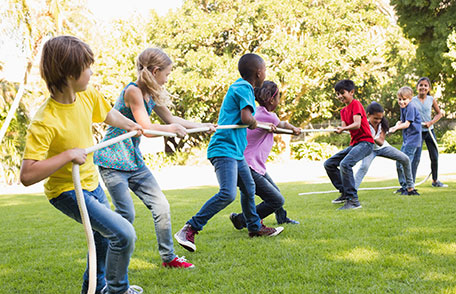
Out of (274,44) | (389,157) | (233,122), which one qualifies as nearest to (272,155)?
(274,44)

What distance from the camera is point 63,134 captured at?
8.97 ft

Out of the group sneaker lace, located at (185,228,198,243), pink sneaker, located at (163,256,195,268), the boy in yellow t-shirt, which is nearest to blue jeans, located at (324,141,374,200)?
sneaker lace, located at (185,228,198,243)

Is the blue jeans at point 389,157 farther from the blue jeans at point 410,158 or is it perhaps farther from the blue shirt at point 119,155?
the blue shirt at point 119,155

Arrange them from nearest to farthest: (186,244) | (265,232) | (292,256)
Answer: (292,256)
(186,244)
(265,232)

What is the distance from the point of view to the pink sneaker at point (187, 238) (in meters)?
4.36

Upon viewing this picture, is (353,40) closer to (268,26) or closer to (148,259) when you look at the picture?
(268,26)

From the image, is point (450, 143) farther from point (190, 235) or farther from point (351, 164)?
point (190, 235)

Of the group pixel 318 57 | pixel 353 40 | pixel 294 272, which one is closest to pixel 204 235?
pixel 294 272

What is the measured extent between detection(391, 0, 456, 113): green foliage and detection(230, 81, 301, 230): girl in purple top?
16412 millimetres

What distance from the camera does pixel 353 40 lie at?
2000cm

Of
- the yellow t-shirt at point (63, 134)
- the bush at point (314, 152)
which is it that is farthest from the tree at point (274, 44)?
the yellow t-shirt at point (63, 134)

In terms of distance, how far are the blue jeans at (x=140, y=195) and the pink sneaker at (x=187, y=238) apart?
0.37 m

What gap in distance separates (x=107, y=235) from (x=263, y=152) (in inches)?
108

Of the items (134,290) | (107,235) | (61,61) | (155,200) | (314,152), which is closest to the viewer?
(61,61)
